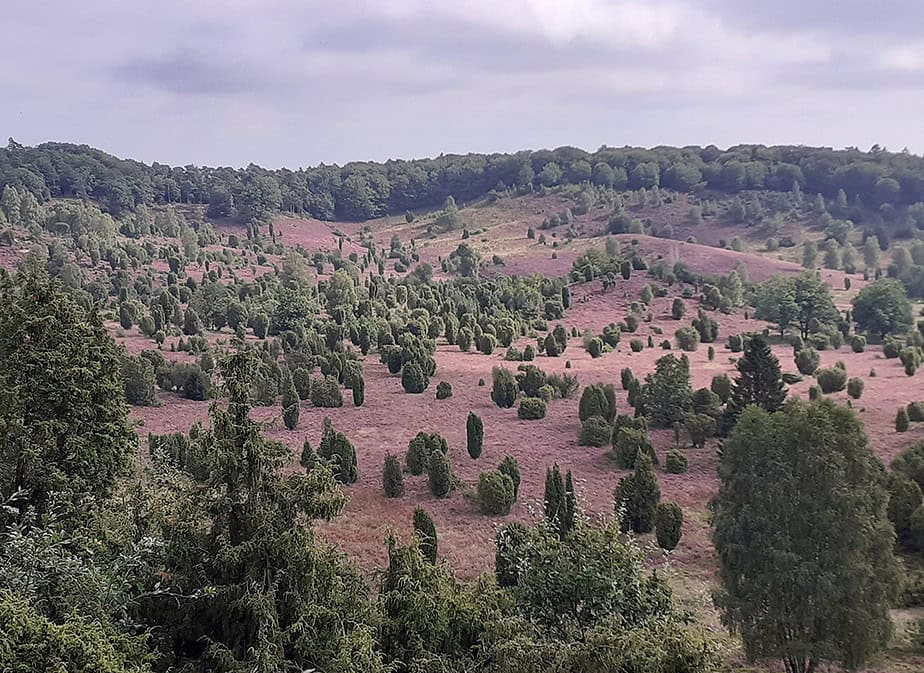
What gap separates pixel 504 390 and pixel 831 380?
50.0 ft

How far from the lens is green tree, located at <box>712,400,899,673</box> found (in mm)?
13547

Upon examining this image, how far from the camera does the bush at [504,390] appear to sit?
32.5 m

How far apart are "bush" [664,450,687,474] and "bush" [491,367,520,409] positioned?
28.2 feet

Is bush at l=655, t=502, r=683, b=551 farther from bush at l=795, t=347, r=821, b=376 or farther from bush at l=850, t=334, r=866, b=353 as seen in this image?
bush at l=850, t=334, r=866, b=353

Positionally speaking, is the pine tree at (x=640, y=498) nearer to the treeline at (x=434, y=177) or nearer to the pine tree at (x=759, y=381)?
the pine tree at (x=759, y=381)

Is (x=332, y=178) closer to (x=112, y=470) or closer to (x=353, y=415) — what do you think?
(x=353, y=415)

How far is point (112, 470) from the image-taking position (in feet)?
43.0

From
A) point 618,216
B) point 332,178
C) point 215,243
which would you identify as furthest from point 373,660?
point 332,178

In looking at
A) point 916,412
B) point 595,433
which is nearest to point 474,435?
point 595,433

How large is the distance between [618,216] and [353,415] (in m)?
66.2

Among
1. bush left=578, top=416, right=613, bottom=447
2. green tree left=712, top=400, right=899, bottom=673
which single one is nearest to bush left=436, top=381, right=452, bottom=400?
bush left=578, top=416, right=613, bottom=447

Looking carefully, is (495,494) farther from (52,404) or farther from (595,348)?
(595,348)

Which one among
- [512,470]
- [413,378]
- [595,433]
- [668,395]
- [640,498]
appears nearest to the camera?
[640,498]

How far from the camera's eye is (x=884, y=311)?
4766cm
